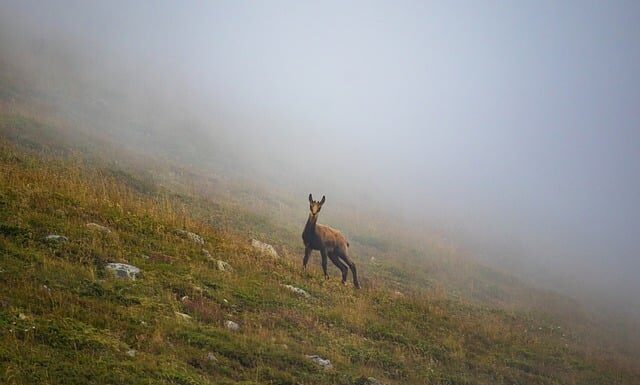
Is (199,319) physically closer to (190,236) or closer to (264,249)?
(190,236)

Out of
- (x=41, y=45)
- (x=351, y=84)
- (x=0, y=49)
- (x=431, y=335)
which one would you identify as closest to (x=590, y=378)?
(x=431, y=335)

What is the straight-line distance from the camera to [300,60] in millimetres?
169375

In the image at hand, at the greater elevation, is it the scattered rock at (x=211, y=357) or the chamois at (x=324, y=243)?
the chamois at (x=324, y=243)

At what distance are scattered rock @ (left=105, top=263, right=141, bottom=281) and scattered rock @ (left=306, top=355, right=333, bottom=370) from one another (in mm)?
4148

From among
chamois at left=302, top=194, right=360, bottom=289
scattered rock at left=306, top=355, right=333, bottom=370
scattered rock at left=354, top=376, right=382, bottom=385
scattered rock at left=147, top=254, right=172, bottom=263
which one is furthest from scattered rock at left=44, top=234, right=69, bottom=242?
chamois at left=302, top=194, right=360, bottom=289

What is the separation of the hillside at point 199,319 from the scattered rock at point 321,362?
19 centimetres

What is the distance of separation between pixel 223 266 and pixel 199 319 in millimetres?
3677

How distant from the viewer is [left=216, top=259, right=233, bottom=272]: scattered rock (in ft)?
48.8

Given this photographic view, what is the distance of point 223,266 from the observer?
49.6ft

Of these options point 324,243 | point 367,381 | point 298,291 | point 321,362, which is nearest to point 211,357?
point 321,362

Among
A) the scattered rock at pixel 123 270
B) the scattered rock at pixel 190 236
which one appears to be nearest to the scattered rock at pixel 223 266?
the scattered rock at pixel 190 236

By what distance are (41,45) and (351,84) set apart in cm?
11367

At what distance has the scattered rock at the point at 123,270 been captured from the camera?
12.0 m

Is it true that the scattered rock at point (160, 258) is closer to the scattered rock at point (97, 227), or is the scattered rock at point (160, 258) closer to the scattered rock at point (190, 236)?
the scattered rock at point (97, 227)
